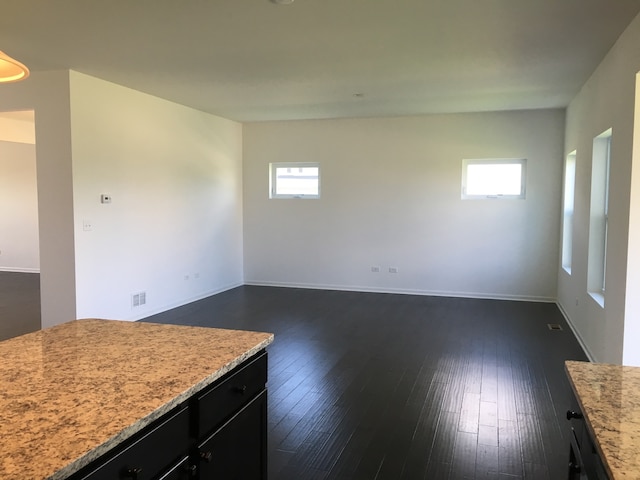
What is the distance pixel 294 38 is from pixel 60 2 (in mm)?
1622

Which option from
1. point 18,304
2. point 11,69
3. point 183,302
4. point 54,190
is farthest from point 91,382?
point 18,304

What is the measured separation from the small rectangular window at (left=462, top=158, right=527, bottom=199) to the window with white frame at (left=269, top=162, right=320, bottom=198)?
241 centimetres

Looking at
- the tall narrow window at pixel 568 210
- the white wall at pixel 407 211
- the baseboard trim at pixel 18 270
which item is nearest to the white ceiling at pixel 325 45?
the tall narrow window at pixel 568 210

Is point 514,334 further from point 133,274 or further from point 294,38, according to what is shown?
point 133,274

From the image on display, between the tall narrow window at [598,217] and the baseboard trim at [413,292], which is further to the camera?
the baseboard trim at [413,292]

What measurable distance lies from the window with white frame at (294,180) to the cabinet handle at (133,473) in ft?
23.1

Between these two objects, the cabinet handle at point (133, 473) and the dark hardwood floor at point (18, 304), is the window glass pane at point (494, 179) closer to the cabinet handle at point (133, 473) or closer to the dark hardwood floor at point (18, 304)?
the dark hardwood floor at point (18, 304)

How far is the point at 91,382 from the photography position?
1.48 metres

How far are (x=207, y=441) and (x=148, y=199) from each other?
16.3ft

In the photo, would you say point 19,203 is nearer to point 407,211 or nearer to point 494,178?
point 407,211

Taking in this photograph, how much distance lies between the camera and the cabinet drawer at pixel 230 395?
5.16 feet

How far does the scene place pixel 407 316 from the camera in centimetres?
625

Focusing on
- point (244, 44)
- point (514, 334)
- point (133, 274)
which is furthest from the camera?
point (133, 274)

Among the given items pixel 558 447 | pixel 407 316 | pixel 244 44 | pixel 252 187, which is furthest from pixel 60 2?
pixel 252 187
